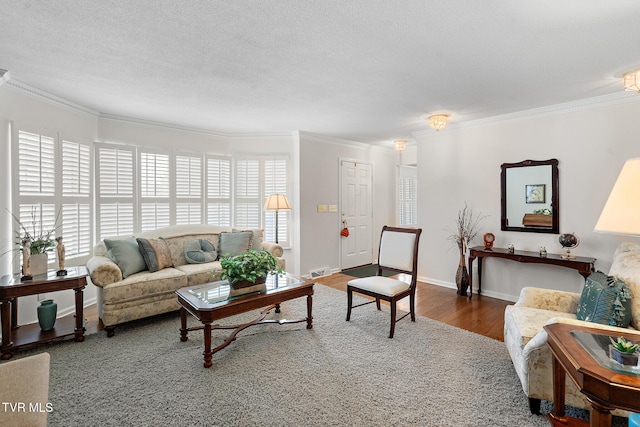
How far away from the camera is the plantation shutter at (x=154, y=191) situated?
438 centimetres

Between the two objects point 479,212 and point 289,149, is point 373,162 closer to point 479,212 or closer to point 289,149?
point 289,149

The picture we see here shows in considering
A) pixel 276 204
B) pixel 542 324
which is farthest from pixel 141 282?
pixel 542 324

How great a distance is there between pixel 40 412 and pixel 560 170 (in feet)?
15.9

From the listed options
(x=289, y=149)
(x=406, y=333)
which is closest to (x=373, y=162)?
(x=289, y=149)

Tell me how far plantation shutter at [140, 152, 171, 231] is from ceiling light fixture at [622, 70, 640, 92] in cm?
536

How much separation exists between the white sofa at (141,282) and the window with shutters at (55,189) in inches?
15.7

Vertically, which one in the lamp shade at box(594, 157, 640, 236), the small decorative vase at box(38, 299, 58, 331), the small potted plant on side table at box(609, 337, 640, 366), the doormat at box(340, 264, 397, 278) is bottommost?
the doormat at box(340, 264, 397, 278)

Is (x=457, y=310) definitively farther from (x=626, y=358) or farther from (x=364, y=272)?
(x=626, y=358)

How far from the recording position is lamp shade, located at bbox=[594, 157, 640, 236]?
1.44 meters

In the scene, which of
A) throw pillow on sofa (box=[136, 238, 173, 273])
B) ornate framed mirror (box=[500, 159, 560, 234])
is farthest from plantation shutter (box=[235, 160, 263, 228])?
ornate framed mirror (box=[500, 159, 560, 234])

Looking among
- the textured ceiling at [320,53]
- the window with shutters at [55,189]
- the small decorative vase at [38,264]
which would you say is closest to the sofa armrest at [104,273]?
the small decorative vase at [38,264]

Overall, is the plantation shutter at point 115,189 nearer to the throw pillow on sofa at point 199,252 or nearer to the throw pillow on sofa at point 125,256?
the throw pillow on sofa at point 125,256

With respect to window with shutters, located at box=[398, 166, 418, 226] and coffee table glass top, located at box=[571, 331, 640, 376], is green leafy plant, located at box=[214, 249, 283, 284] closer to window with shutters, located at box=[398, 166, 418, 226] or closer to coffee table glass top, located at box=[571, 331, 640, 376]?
coffee table glass top, located at box=[571, 331, 640, 376]

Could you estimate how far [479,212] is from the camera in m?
4.36
